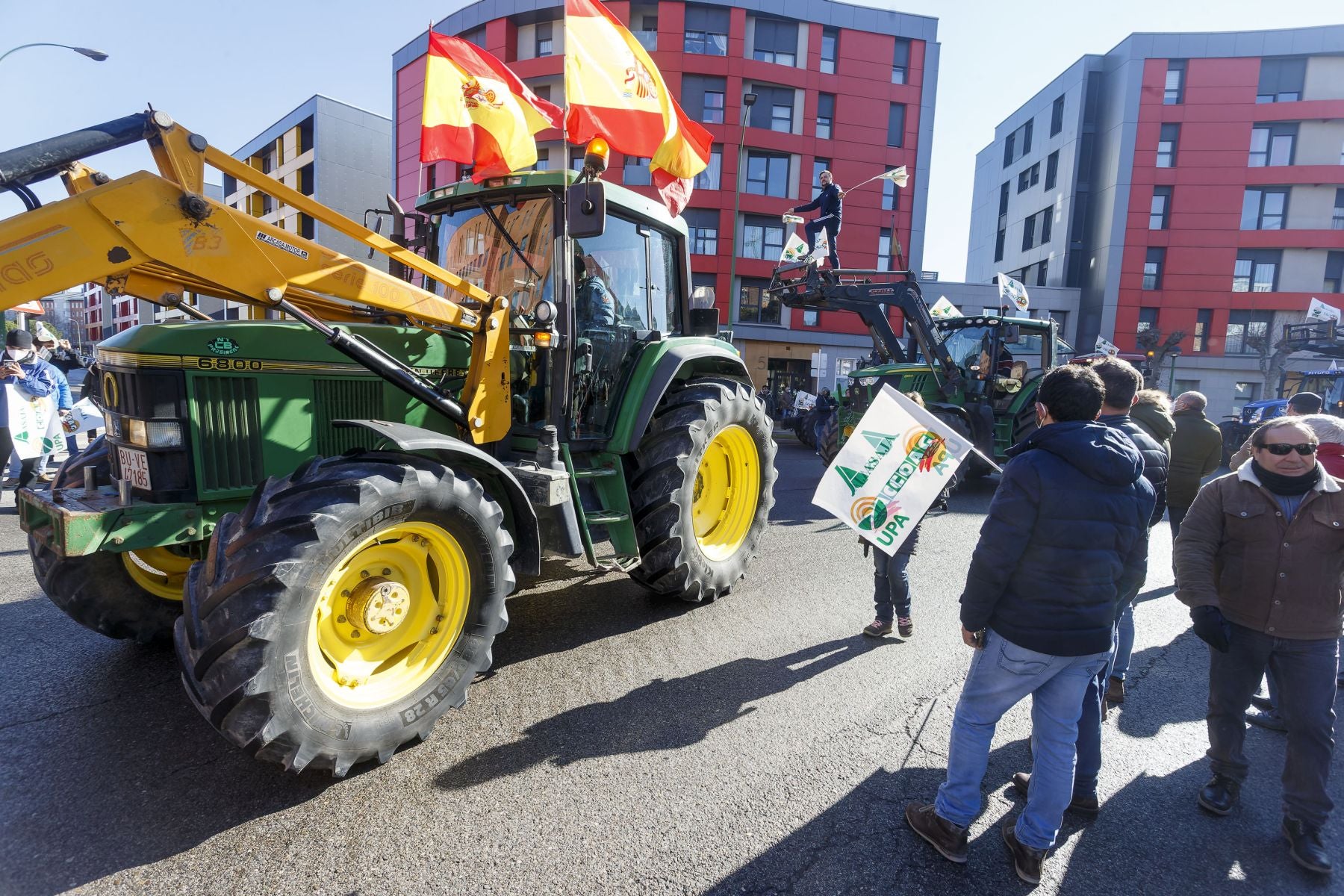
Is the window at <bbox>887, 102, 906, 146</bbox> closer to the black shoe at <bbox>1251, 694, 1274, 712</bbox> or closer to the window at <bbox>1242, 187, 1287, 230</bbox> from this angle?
the window at <bbox>1242, 187, 1287, 230</bbox>

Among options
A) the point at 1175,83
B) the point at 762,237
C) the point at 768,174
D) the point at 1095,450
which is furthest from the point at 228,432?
the point at 1175,83

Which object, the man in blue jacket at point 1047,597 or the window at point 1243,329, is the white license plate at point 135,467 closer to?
the man in blue jacket at point 1047,597

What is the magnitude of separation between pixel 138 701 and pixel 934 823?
11.4 ft

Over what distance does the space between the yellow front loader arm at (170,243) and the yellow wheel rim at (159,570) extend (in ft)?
4.27

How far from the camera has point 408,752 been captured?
2832 mm

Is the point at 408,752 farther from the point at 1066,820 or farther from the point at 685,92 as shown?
the point at 685,92

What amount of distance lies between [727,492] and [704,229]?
2244 cm

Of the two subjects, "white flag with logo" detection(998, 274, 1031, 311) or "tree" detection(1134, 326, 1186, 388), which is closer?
"white flag with logo" detection(998, 274, 1031, 311)

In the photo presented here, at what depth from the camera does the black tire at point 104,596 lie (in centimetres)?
320

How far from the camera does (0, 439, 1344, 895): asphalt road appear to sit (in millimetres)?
2223

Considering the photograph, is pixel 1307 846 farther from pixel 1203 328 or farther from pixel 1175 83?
pixel 1175 83

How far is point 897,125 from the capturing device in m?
27.2

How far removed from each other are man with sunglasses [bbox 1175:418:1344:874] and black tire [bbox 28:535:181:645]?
4764 mm

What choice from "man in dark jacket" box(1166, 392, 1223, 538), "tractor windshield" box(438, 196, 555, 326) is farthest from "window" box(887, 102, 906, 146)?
"tractor windshield" box(438, 196, 555, 326)
